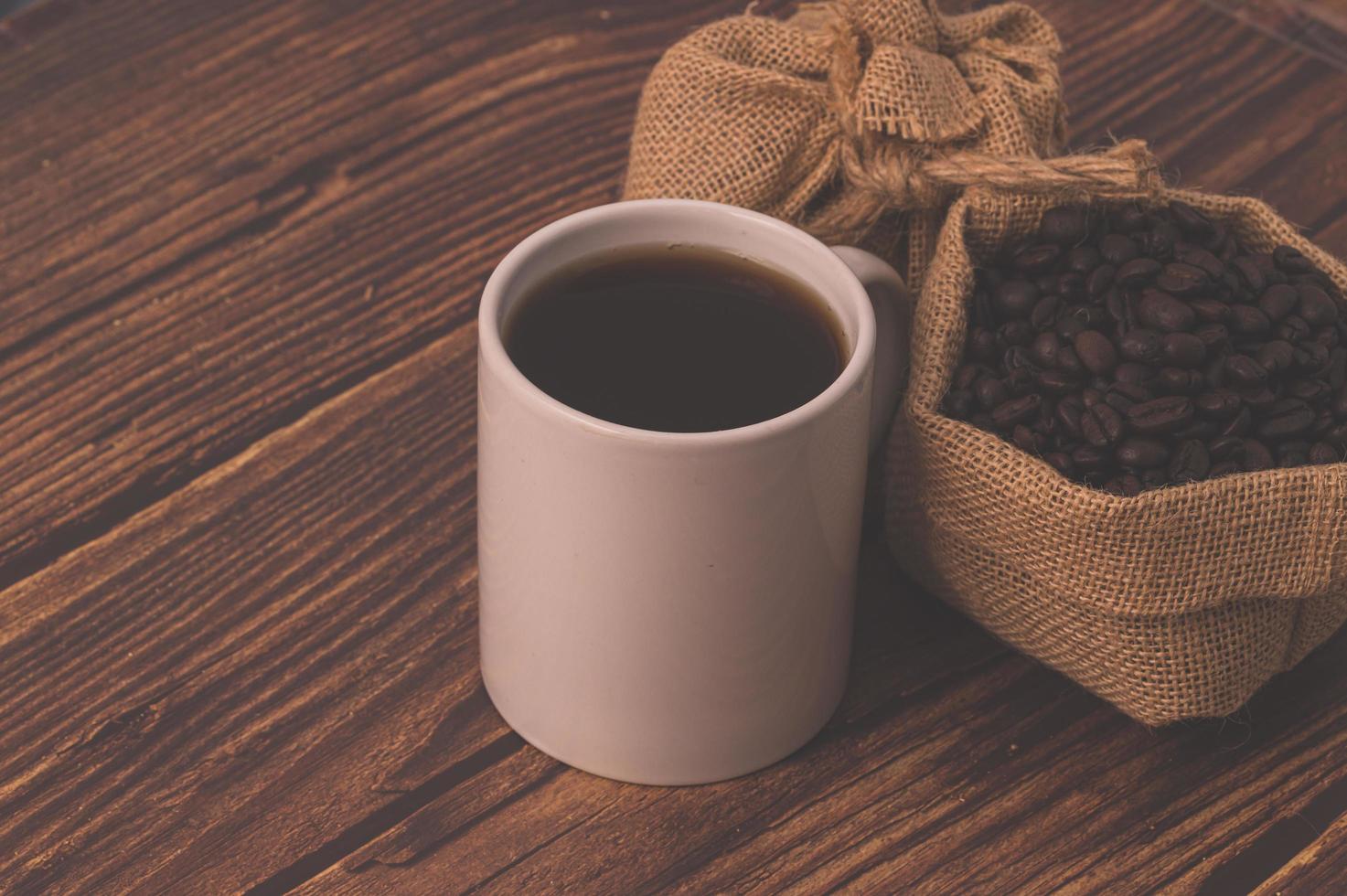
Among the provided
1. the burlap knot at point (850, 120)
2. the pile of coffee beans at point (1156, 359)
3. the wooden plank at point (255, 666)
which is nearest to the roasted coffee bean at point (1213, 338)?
the pile of coffee beans at point (1156, 359)

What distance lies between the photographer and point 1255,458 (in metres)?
0.66

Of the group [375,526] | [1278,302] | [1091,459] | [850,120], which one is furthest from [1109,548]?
[375,526]

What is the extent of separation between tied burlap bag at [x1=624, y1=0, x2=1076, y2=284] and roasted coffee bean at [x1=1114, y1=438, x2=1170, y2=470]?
0.53 feet

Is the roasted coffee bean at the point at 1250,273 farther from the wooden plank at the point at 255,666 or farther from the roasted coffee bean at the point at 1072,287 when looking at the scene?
the wooden plank at the point at 255,666

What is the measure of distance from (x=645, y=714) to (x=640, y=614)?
6 centimetres

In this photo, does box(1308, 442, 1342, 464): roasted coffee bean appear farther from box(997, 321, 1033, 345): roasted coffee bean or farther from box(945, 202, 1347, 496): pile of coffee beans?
box(997, 321, 1033, 345): roasted coffee bean

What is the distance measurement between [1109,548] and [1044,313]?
0.11m

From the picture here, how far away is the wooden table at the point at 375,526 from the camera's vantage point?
67cm

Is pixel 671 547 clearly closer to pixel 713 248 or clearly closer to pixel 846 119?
pixel 713 248

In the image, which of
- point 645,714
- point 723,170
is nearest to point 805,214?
point 723,170

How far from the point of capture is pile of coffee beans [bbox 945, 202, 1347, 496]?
0.66 metres

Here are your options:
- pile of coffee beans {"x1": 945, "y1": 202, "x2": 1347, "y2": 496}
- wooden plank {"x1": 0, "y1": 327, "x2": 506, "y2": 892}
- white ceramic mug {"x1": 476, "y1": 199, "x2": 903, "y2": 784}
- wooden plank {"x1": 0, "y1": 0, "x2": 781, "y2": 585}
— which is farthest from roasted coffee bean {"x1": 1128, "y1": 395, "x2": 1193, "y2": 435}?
wooden plank {"x1": 0, "y1": 0, "x2": 781, "y2": 585}

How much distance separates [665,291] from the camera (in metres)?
0.69

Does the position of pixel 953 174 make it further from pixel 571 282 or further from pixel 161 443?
pixel 161 443
